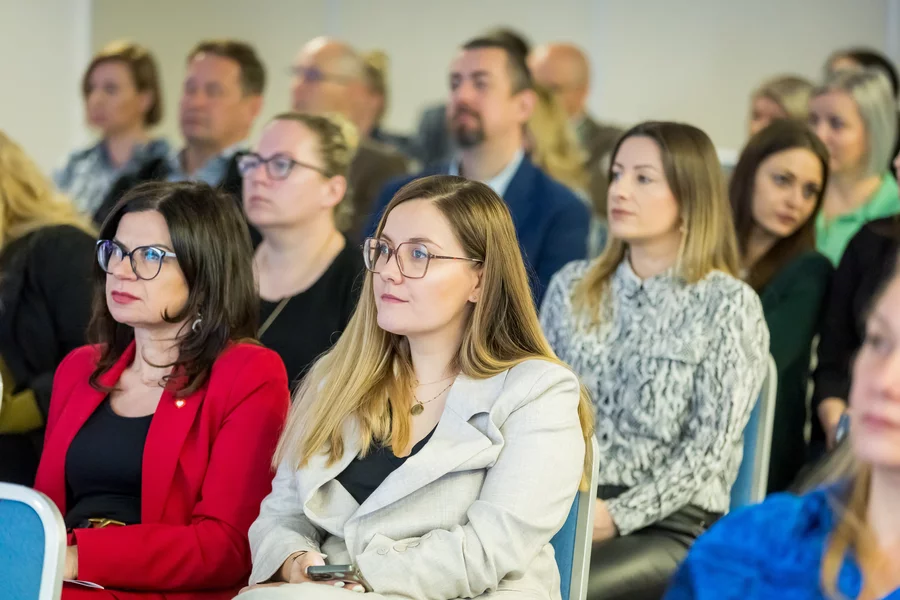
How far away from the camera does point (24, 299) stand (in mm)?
3271

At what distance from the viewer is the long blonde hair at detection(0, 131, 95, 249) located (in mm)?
3330

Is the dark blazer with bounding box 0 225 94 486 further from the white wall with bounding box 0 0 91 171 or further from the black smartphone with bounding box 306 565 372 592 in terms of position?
the white wall with bounding box 0 0 91 171

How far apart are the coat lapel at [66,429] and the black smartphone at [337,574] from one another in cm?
63

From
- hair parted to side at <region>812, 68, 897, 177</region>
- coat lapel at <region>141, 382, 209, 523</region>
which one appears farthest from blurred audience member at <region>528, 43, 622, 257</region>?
coat lapel at <region>141, 382, 209, 523</region>

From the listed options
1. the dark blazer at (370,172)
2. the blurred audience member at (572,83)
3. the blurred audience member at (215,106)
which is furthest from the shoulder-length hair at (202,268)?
the blurred audience member at (572,83)

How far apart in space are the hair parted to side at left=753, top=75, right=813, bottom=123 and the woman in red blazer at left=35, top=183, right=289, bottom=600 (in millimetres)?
3298

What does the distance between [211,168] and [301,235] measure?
59.0 inches

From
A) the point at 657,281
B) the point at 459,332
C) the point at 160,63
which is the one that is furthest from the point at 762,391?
the point at 160,63

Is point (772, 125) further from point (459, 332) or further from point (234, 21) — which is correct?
point (234, 21)

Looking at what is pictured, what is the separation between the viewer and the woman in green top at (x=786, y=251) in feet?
10.8

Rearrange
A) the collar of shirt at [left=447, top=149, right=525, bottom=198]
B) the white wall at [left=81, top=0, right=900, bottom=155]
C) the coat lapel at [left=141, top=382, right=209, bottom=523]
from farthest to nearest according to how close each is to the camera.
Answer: the white wall at [left=81, top=0, right=900, bottom=155], the collar of shirt at [left=447, top=149, right=525, bottom=198], the coat lapel at [left=141, top=382, right=209, bottom=523]

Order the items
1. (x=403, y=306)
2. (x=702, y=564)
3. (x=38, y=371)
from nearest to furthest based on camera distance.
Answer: (x=702, y=564)
(x=403, y=306)
(x=38, y=371)

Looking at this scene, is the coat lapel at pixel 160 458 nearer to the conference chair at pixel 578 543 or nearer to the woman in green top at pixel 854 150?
the conference chair at pixel 578 543

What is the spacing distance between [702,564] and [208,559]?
101 cm
